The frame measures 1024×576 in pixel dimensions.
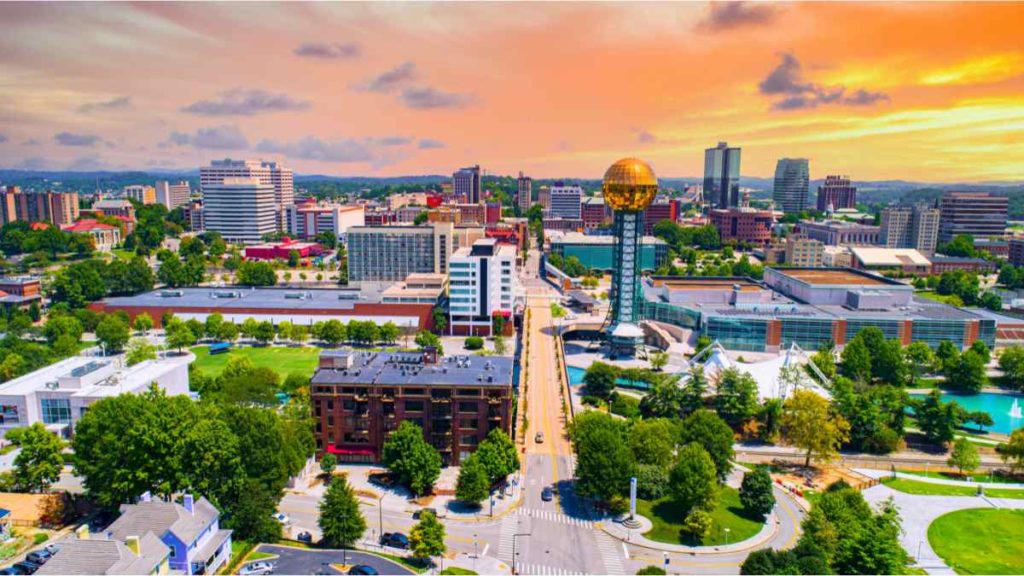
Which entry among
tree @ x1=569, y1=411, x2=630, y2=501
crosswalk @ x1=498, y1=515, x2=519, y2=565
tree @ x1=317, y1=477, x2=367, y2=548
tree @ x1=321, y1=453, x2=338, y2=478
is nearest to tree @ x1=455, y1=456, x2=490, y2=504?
crosswalk @ x1=498, y1=515, x2=519, y2=565

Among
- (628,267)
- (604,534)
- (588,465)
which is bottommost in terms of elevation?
(604,534)

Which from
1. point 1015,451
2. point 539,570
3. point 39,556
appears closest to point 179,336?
point 39,556

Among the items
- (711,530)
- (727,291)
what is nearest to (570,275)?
(727,291)

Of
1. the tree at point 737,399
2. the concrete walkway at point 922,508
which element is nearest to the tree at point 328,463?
the tree at point 737,399

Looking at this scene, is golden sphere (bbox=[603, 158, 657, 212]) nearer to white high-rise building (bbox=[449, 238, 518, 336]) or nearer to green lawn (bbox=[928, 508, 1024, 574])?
white high-rise building (bbox=[449, 238, 518, 336])

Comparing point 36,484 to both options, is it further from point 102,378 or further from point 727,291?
point 727,291

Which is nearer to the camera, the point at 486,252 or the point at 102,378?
the point at 102,378

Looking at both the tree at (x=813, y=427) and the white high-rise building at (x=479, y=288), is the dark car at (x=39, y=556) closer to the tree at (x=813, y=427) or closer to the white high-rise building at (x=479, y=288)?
the tree at (x=813, y=427)
